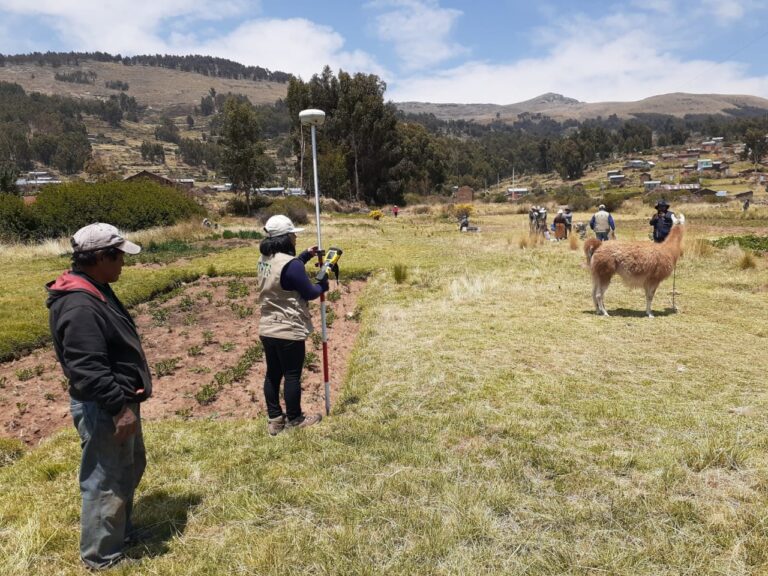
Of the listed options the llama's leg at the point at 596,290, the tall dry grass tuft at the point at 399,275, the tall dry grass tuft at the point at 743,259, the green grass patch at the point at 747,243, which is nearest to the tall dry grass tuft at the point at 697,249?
the tall dry grass tuft at the point at 743,259

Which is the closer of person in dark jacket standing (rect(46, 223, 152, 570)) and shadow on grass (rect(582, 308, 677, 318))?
person in dark jacket standing (rect(46, 223, 152, 570))

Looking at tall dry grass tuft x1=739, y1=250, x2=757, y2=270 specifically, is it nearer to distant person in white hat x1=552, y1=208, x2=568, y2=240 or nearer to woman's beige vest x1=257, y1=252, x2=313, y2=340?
distant person in white hat x1=552, y1=208, x2=568, y2=240

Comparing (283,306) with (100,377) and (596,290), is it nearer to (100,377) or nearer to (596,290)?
(100,377)

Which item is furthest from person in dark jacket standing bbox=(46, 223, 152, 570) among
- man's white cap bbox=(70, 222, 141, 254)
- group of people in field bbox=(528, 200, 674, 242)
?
group of people in field bbox=(528, 200, 674, 242)

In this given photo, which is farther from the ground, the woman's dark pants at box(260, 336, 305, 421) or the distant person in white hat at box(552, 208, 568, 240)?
the distant person in white hat at box(552, 208, 568, 240)

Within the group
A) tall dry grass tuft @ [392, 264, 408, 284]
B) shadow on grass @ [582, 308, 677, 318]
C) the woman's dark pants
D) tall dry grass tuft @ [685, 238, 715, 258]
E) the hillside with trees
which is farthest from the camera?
the hillside with trees

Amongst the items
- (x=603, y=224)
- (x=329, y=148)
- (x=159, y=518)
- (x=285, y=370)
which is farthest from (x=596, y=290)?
(x=329, y=148)

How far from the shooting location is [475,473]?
409cm

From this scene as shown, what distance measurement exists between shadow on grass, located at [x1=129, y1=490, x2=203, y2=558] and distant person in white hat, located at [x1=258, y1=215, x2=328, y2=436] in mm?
1368

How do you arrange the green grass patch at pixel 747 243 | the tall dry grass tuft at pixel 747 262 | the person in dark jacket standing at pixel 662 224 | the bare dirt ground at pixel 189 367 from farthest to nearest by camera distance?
the green grass patch at pixel 747 243 → the tall dry grass tuft at pixel 747 262 → the person in dark jacket standing at pixel 662 224 → the bare dirt ground at pixel 189 367

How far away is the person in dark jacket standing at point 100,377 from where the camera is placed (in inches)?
112

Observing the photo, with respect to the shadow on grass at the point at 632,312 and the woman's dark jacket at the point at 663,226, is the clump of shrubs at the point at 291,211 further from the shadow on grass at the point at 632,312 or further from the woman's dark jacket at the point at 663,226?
the shadow on grass at the point at 632,312

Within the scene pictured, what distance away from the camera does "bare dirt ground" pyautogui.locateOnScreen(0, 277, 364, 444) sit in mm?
6309

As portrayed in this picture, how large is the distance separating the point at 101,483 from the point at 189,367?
5.03m
